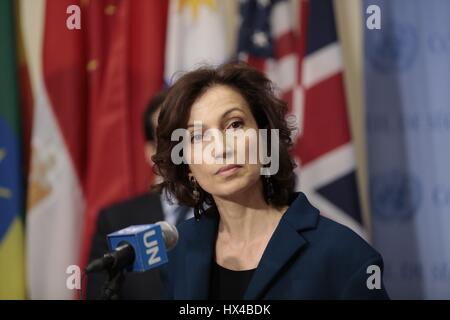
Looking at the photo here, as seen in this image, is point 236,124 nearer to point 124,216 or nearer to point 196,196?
point 196,196

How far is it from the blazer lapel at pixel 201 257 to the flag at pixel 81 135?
130 cm

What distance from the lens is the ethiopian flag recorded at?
2.77m

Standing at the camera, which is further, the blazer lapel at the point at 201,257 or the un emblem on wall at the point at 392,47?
the un emblem on wall at the point at 392,47

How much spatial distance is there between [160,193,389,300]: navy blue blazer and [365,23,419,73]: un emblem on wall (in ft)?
5.18

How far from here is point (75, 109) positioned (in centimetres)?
283

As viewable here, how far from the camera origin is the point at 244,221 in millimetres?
1454

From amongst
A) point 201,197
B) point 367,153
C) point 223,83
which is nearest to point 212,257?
point 201,197

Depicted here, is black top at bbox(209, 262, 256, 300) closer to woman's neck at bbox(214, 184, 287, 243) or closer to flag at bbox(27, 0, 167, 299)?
woman's neck at bbox(214, 184, 287, 243)

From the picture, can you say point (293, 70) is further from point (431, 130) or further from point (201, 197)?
point (201, 197)

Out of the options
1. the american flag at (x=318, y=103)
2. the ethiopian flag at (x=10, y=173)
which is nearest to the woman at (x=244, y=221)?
the american flag at (x=318, y=103)

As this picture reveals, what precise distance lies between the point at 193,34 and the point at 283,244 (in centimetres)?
172

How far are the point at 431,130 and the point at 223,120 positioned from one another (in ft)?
5.30

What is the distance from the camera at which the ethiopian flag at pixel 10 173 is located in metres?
2.77

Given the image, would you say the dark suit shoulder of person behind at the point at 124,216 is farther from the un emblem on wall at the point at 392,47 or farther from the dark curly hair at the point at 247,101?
the un emblem on wall at the point at 392,47
